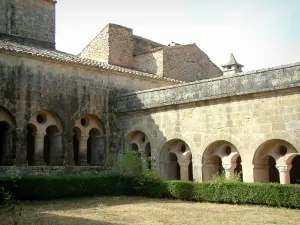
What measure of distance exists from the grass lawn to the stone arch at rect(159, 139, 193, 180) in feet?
7.70

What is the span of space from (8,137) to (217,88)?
275 inches

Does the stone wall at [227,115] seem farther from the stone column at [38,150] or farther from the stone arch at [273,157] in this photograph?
the stone column at [38,150]

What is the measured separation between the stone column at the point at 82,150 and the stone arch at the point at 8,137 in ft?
8.97

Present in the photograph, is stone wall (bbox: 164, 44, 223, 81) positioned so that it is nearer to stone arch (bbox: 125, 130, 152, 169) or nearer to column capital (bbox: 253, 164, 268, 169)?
stone arch (bbox: 125, 130, 152, 169)

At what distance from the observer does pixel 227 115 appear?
1201 centimetres

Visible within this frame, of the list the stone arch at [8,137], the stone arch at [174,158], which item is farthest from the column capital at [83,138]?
the stone arch at [174,158]

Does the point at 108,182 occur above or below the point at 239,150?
below

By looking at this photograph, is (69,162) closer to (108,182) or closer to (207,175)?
(108,182)

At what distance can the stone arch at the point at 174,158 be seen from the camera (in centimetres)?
1339

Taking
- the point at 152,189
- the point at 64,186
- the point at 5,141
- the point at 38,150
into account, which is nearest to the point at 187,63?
the point at 152,189

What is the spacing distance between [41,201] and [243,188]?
5.70 metres

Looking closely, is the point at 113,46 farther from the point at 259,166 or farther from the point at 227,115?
the point at 259,166

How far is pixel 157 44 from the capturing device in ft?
77.6

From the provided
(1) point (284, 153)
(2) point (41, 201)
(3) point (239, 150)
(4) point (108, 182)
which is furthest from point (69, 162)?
(1) point (284, 153)
